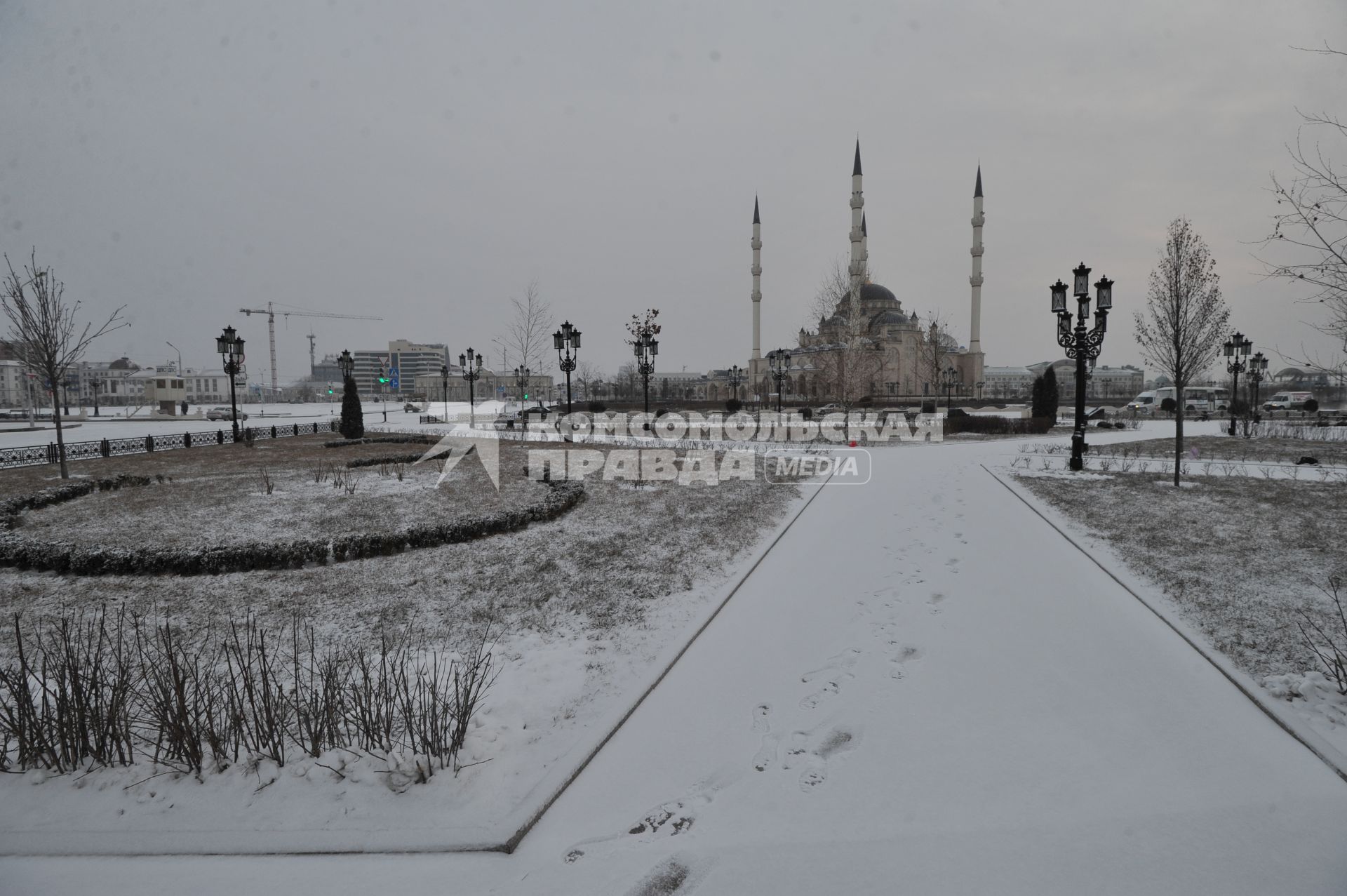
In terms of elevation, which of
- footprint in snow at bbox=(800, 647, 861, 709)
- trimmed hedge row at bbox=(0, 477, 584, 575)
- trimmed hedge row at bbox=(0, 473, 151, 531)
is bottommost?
footprint in snow at bbox=(800, 647, 861, 709)

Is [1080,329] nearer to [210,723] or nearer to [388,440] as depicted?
[210,723]

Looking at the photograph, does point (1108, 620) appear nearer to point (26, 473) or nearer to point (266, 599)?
point (266, 599)

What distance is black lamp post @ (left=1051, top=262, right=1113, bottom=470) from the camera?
1432 cm

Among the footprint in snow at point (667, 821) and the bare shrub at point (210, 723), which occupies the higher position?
the bare shrub at point (210, 723)

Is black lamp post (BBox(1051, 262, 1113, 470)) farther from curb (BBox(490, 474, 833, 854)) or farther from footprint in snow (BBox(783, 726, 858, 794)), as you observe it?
footprint in snow (BBox(783, 726, 858, 794))

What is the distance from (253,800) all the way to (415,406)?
59.3 metres

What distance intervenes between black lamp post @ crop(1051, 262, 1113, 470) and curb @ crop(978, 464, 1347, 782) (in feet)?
31.5

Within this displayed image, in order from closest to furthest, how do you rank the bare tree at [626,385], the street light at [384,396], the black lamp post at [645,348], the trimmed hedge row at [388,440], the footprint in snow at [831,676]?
the footprint in snow at [831,676]
the trimmed hedge row at [388,440]
the black lamp post at [645,348]
the street light at [384,396]
the bare tree at [626,385]

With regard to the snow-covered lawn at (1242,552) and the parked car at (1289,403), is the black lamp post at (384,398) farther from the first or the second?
the parked car at (1289,403)

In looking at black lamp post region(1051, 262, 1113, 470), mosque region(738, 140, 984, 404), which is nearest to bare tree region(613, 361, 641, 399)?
mosque region(738, 140, 984, 404)

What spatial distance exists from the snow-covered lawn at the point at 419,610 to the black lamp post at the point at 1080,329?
740 cm

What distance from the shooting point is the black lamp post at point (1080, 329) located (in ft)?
47.0

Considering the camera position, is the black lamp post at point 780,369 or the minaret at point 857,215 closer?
the black lamp post at point 780,369

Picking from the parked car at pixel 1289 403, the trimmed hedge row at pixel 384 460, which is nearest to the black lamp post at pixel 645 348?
the trimmed hedge row at pixel 384 460
